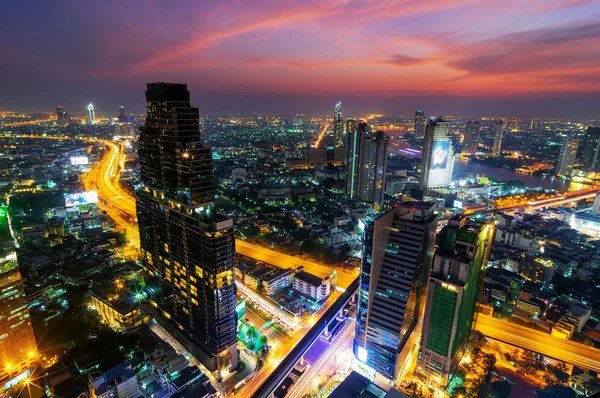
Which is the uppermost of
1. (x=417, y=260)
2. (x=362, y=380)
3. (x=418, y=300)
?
(x=417, y=260)

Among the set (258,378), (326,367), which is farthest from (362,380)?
(258,378)

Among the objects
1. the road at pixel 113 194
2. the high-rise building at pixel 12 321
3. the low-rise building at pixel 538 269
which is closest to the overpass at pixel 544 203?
the low-rise building at pixel 538 269

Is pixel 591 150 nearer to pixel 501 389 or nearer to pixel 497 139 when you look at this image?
pixel 497 139

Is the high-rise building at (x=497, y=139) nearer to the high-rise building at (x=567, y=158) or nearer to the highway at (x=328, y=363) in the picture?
the high-rise building at (x=567, y=158)

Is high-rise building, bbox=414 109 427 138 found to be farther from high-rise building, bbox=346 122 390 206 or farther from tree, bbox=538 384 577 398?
tree, bbox=538 384 577 398

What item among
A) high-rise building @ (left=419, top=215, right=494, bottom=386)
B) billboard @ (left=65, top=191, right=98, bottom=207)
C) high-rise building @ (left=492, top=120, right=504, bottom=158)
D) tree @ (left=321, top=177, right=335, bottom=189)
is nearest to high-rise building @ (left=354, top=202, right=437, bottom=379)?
high-rise building @ (left=419, top=215, right=494, bottom=386)

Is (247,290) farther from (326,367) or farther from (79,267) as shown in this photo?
(79,267)
